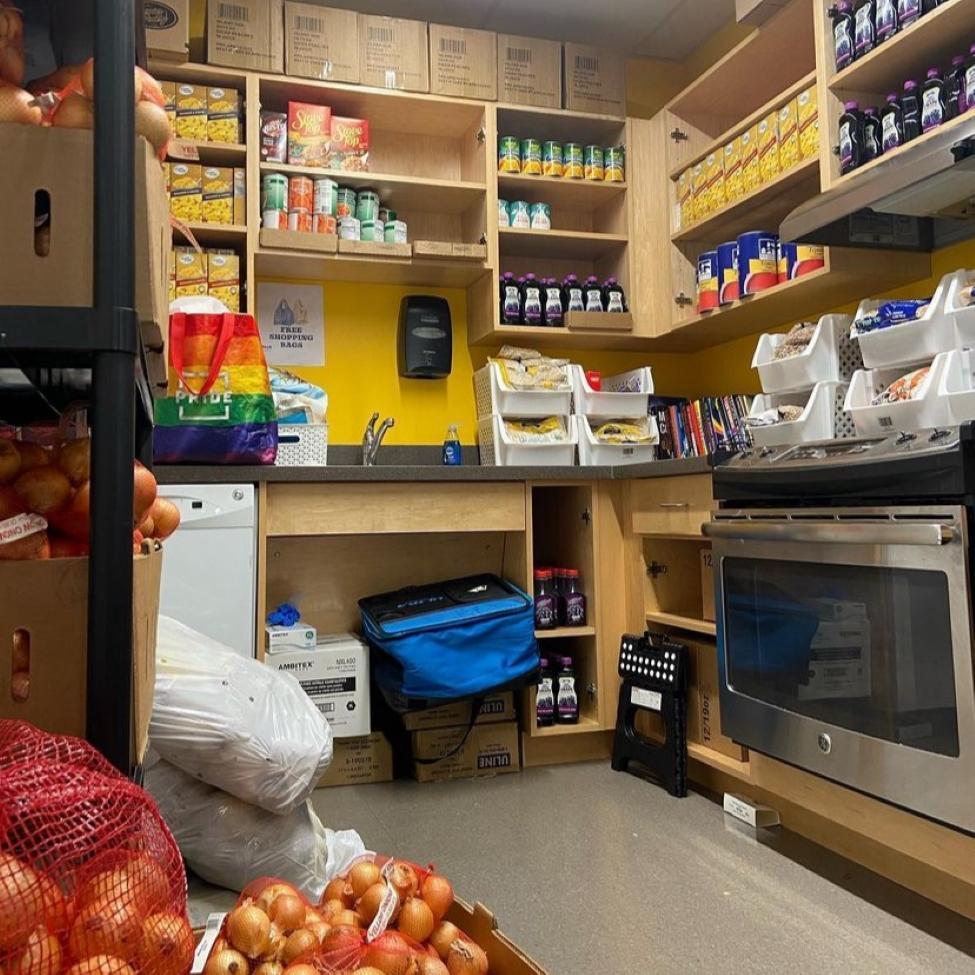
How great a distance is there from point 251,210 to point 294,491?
0.95 meters

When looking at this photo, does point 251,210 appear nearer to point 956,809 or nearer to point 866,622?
point 866,622

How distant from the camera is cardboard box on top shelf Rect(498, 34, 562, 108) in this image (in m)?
2.92

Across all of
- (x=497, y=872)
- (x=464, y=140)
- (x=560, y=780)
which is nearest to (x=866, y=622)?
(x=497, y=872)

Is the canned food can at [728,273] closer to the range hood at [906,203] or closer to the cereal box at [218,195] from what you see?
the range hood at [906,203]

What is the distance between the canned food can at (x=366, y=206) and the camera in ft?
9.30

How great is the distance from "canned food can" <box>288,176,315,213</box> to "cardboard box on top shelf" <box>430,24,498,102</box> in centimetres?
56

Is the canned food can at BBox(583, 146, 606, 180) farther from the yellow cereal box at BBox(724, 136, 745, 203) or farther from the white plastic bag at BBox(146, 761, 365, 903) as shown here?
the white plastic bag at BBox(146, 761, 365, 903)

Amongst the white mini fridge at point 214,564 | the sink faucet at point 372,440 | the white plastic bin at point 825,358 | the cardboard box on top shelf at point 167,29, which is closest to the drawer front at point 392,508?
the white mini fridge at point 214,564

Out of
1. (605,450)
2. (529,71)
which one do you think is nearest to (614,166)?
(529,71)

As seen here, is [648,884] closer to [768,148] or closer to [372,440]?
[372,440]

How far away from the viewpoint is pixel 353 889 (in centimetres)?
104

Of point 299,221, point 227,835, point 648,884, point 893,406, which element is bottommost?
point 648,884

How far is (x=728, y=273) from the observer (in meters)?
2.61

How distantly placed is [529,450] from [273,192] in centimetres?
116
